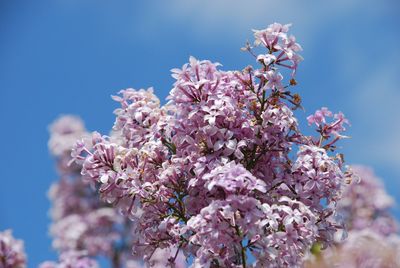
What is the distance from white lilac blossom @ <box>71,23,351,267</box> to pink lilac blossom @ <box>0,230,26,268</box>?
4.38 meters

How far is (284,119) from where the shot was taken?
5230 mm

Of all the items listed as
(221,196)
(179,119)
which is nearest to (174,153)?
(179,119)

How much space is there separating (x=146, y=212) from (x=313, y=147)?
156 centimetres

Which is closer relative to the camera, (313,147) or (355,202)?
(313,147)

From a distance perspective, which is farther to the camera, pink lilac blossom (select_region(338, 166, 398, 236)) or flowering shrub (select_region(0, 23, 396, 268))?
pink lilac blossom (select_region(338, 166, 398, 236))

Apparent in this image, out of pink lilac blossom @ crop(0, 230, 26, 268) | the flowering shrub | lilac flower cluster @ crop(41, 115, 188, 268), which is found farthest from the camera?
lilac flower cluster @ crop(41, 115, 188, 268)

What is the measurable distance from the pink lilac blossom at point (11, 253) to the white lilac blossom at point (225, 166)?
438 cm

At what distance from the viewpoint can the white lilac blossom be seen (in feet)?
16.2

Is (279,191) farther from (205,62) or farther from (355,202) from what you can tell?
(355,202)

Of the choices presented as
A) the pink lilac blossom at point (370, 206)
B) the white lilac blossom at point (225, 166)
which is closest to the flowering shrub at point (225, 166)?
the white lilac blossom at point (225, 166)

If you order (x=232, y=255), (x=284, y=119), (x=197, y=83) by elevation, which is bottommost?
(x=232, y=255)

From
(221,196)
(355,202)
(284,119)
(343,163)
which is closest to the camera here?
(221,196)

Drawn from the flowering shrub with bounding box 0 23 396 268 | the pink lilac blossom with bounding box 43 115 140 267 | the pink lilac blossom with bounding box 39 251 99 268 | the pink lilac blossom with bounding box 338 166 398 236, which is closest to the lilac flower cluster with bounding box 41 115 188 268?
the pink lilac blossom with bounding box 43 115 140 267

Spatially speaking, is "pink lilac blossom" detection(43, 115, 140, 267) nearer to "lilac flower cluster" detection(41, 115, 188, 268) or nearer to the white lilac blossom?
"lilac flower cluster" detection(41, 115, 188, 268)
